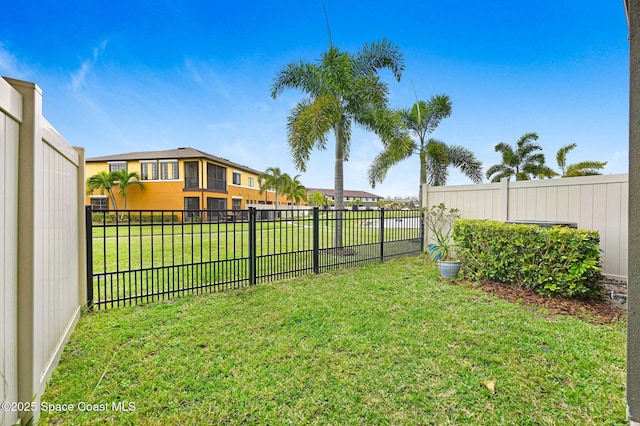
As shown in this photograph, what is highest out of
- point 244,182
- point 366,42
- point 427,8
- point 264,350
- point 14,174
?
point 427,8

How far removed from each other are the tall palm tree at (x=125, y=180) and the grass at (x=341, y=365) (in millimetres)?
22603

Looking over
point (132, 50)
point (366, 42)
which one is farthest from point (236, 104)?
point (366, 42)

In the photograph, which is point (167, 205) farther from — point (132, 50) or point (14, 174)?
point (14, 174)

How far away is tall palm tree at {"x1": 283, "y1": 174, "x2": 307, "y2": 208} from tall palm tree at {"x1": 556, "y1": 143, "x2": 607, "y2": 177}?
23.9 meters

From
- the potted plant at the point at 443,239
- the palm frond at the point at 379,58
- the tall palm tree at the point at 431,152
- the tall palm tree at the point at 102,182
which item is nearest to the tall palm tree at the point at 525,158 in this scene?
the tall palm tree at the point at 431,152

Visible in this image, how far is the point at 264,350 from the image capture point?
271 centimetres

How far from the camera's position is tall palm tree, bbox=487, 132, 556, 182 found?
681 inches

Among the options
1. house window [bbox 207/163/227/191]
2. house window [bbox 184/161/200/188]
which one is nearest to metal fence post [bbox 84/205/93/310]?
house window [bbox 184/161/200/188]

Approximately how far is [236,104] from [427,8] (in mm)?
12496

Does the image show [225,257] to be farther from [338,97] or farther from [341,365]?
[338,97]

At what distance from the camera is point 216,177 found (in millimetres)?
24938

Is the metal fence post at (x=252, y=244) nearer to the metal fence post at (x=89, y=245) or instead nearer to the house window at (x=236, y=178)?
the metal fence post at (x=89, y=245)

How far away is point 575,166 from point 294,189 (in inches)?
1005

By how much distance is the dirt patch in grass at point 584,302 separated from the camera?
3.55m
